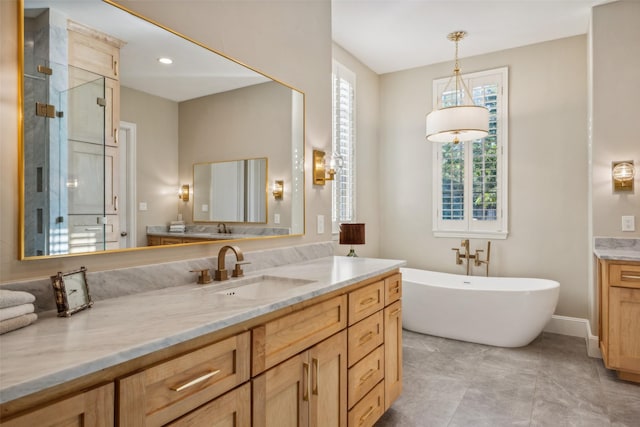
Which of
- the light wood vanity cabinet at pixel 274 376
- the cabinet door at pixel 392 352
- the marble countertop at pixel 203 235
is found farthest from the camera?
the cabinet door at pixel 392 352

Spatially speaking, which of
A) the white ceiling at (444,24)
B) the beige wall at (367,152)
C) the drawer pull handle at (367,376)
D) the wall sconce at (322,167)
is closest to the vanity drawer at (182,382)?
the drawer pull handle at (367,376)

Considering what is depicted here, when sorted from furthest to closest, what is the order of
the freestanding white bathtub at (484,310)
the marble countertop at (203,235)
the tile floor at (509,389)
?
the freestanding white bathtub at (484,310) → the tile floor at (509,389) → the marble countertop at (203,235)

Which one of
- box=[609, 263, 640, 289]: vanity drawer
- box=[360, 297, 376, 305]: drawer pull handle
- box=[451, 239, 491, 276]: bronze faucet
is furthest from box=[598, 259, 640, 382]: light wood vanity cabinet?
box=[360, 297, 376, 305]: drawer pull handle

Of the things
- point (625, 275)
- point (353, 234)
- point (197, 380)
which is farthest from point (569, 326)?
point (197, 380)

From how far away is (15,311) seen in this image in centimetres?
99

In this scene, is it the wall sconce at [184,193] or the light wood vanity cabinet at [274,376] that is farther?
the wall sconce at [184,193]

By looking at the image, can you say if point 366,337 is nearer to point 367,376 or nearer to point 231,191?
point 367,376

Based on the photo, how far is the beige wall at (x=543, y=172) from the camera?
3.79m

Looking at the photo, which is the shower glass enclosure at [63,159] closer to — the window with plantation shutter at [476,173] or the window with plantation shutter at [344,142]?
the window with plantation shutter at [344,142]

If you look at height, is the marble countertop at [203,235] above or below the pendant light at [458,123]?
below

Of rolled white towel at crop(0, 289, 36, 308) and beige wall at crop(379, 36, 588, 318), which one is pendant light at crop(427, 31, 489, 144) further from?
rolled white towel at crop(0, 289, 36, 308)

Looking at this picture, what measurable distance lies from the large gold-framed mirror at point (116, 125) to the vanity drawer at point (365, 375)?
920 mm

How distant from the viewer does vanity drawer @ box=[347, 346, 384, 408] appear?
6.00 feet

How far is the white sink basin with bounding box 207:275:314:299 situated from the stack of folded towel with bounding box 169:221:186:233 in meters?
0.35
